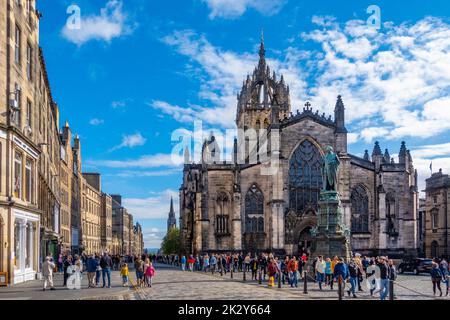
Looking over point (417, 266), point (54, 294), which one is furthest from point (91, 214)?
point (54, 294)

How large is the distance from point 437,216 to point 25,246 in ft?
177

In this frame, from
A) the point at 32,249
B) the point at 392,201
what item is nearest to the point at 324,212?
the point at 32,249

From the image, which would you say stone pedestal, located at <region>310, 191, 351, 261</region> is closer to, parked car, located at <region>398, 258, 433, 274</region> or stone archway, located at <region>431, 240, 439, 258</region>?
parked car, located at <region>398, 258, 433, 274</region>

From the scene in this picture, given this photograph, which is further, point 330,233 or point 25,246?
point 330,233

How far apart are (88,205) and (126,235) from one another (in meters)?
65.7

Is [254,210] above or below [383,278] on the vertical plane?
above

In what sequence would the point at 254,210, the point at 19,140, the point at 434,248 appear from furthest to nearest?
the point at 434,248, the point at 254,210, the point at 19,140

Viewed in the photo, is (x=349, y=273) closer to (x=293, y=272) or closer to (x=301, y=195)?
(x=293, y=272)

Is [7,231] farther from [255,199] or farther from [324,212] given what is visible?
[255,199]

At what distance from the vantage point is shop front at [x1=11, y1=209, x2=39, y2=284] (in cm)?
2947

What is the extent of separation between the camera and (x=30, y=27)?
33719 mm

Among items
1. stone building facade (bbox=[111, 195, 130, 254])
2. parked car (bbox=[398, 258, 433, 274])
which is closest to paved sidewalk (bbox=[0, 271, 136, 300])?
parked car (bbox=[398, 258, 433, 274])

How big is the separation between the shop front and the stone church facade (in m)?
28.7

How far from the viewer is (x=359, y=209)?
61.5 m
